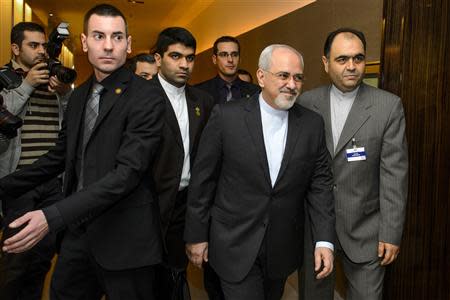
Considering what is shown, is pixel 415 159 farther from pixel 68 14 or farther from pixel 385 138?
pixel 68 14

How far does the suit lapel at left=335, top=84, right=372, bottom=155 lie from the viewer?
6.53 ft

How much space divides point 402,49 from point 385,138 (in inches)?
24.4

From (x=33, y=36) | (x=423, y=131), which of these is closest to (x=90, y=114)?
(x=33, y=36)

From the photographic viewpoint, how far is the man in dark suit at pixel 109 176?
62.2 inches

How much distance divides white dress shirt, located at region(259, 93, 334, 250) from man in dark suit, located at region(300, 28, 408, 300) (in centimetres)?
26

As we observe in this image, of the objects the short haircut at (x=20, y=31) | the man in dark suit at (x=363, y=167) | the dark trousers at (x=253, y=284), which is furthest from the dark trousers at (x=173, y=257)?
the short haircut at (x=20, y=31)

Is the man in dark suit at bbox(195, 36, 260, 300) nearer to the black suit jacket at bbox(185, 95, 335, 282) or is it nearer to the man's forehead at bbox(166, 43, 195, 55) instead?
the man's forehead at bbox(166, 43, 195, 55)

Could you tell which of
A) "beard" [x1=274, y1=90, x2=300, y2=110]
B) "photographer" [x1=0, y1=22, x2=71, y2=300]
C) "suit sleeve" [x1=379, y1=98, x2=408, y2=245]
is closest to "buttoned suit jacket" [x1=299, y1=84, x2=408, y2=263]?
"suit sleeve" [x1=379, y1=98, x2=408, y2=245]

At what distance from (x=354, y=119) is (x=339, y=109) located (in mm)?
145

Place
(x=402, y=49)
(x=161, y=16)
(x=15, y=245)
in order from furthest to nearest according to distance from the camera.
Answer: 1. (x=161, y=16)
2. (x=402, y=49)
3. (x=15, y=245)

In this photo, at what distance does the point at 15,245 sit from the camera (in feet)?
4.34

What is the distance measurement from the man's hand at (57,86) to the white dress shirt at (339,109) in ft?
4.89

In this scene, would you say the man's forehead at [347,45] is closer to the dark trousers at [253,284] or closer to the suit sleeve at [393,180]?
the suit sleeve at [393,180]

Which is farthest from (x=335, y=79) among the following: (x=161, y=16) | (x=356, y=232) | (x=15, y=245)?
(x=161, y=16)
